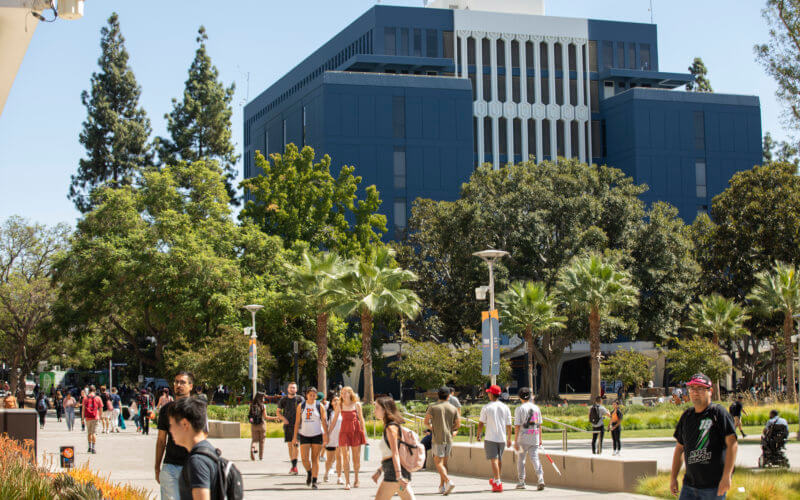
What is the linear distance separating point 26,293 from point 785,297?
42232mm

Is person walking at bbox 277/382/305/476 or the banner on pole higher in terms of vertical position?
the banner on pole

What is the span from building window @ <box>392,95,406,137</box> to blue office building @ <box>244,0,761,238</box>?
0.24 feet

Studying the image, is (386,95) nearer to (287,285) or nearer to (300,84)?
(300,84)

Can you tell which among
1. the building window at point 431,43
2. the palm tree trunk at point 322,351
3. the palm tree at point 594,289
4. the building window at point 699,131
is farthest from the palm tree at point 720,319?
the building window at point 431,43

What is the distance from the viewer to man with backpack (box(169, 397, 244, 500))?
584 cm

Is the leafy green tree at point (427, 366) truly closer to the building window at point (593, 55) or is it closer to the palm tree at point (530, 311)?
the palm tree at point (530, 311)

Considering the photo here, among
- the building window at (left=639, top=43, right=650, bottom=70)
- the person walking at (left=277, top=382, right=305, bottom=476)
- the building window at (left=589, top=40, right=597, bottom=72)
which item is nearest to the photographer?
the person walking at (left=277, top=382, right=305, bottom=476)

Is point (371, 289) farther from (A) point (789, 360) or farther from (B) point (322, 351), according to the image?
(A) point (789, 360)

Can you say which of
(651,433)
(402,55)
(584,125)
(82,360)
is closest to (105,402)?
(651,433)

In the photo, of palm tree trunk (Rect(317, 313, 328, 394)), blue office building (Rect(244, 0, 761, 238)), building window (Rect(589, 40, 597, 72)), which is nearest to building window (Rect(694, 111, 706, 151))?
blue office building (Rect(244, 0, 761, 238))

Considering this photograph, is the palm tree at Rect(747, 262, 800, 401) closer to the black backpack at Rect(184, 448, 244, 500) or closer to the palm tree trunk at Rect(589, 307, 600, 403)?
the palm tree trunk at Rect(589, 307, 600, 403)

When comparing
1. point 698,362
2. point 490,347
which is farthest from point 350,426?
point 698,362

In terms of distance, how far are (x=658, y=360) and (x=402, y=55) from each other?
3056 centimetres

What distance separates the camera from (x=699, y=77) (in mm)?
92312
